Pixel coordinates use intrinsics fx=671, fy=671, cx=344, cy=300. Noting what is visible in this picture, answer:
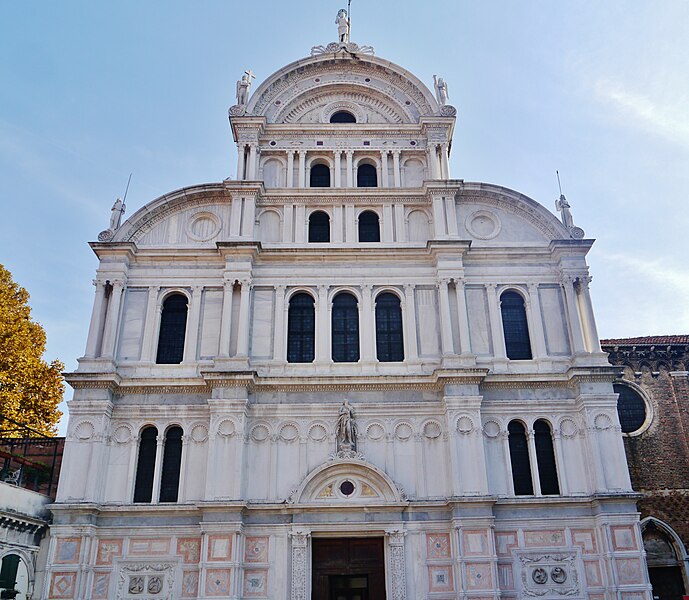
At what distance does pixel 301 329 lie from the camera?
2173 cm

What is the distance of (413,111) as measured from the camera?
25.8 m

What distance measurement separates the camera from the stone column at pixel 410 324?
21141mm

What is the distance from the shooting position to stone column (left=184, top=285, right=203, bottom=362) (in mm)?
21109

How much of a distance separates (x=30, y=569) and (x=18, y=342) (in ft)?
43.6

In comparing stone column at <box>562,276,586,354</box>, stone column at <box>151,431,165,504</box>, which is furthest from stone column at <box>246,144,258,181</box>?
stone column at <box>562,276,586,354</box>

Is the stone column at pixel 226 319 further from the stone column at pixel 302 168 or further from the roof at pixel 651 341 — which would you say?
the roof at pixel 651 341

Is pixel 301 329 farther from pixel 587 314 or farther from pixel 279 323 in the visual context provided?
pixel 587 314

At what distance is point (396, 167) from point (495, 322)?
22.6 ft

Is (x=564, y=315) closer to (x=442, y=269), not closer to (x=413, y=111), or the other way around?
(x=442, y=269)

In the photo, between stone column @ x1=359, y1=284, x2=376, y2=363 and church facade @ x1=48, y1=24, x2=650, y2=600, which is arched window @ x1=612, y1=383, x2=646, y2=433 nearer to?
church facade @ x1=48, y1=24, x2=650, y2=600

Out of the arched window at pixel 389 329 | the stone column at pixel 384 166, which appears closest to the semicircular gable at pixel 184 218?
the stone column at pixel 384 166

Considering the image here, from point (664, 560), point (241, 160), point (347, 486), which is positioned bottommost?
point (664, 560)

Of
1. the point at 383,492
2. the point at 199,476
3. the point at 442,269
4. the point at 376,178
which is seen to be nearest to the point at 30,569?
the point at 199,476

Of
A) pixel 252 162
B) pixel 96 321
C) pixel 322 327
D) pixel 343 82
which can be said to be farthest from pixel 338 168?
pixel 96 321
